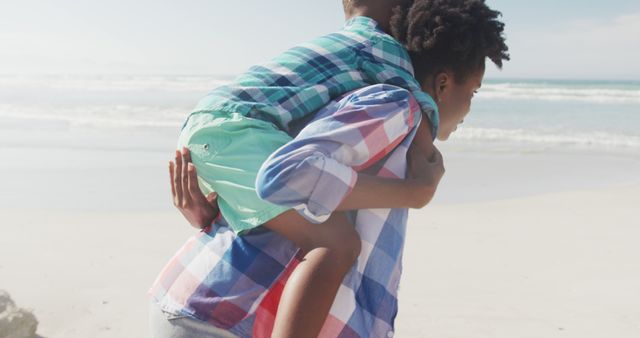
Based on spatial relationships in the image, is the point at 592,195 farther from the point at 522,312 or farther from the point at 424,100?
the point at 424,100

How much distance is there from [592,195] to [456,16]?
6.48m

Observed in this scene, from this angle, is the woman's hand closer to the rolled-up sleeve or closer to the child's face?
the rolled-up sleeve

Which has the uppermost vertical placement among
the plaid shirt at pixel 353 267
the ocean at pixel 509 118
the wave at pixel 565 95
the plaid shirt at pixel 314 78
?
the plaid shirt at pixel 314 78

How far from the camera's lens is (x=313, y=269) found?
47.0 inches

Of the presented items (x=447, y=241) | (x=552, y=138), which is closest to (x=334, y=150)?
(x=447, y=241)

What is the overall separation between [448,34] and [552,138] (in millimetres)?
11600

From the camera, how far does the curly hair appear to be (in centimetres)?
142

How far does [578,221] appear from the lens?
617 centimetres

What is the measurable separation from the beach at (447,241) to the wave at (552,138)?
872 mm

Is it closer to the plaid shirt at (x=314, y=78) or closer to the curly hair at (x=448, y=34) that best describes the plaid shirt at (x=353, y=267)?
the plaid shirt at (x=314, y=78)

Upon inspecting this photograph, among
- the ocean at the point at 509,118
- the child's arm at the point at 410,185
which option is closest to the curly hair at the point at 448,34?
the child's arm at the point at 410,185

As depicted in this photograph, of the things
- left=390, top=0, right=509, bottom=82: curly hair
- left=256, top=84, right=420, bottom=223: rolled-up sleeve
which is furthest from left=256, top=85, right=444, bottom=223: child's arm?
left=390, top=0, right=509, bottom=82: curly hair

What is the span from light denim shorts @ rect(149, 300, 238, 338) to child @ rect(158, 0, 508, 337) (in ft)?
0.43

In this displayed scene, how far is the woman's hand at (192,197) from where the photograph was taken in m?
1.38
